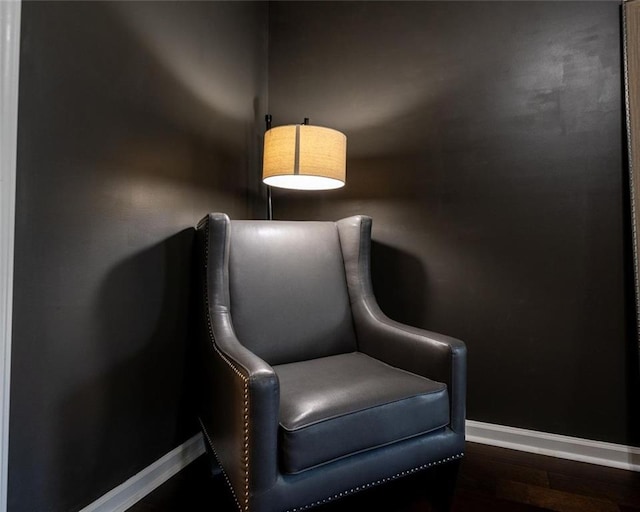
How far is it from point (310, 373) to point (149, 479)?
717 mm

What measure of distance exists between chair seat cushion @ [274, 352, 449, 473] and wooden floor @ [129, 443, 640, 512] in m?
0.39

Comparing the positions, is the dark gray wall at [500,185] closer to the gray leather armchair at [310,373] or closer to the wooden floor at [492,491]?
the wooden floor at [492,491]

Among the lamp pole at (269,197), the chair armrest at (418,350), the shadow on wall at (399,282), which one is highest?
the lamp pole at (269,197)

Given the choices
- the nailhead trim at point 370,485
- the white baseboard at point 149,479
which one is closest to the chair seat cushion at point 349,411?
the nailhead trim at point 370,485

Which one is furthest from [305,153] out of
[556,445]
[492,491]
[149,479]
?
[556,445]

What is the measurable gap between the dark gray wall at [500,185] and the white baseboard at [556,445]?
0.04 metres

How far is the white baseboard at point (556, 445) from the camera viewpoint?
1.62m

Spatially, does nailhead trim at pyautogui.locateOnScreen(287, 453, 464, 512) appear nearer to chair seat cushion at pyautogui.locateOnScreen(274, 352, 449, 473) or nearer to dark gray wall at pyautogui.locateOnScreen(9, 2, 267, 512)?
chair seat cushion at pyautogui.locateOnScreen(274, 352, 449, 473)

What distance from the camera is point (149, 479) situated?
1.43m

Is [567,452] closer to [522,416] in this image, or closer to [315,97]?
[522,416]

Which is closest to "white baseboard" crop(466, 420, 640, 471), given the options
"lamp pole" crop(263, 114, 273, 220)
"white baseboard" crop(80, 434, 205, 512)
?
"white baseboard" crop(80, 434, 205, 512)

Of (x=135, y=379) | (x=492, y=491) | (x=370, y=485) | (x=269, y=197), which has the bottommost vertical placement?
(x=492, y=491)

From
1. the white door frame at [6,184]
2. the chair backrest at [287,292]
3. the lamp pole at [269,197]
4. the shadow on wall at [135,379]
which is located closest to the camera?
the white door frame at [6,184]

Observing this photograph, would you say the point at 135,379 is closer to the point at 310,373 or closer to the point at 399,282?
the point at 310,373
